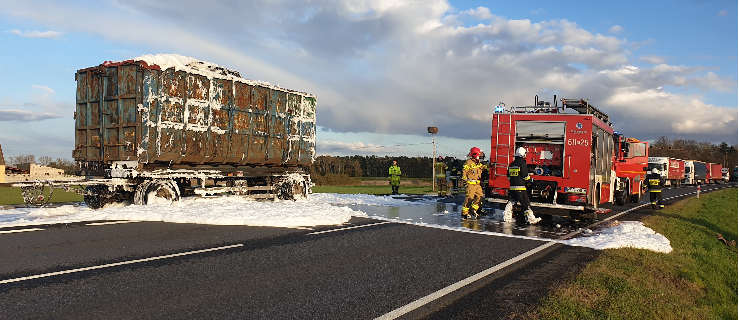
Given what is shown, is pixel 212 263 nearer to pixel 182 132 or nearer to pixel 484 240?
pixel 484 240

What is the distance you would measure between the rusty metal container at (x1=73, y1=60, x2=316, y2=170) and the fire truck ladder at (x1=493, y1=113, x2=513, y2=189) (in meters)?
7.43

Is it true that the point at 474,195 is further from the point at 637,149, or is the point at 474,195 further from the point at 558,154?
the point at 637,149

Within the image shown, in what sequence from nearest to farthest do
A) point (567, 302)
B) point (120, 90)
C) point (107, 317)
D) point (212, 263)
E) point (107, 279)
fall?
point (107, 317), point (567, 302), point (107, 279), point (212, 263), point (120, 90)

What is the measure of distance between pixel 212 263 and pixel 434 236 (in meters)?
4.40

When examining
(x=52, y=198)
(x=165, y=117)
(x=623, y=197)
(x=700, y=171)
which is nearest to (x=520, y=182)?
(x=623, y=197)

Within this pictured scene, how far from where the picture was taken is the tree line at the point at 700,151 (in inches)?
5108

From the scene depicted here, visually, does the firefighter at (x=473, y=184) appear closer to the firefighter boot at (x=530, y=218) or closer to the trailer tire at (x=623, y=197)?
the firefighter boot at (x=530, y=218)

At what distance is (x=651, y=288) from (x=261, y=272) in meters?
4.64

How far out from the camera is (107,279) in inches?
208

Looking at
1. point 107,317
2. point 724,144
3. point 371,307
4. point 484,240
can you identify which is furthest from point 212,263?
point 724,144

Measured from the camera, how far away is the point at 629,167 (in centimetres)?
1745

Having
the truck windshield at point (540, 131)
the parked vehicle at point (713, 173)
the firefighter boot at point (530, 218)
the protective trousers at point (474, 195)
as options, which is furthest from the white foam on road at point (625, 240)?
the parked vehicle at point (713, 173)

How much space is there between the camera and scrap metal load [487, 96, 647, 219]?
11719 mm

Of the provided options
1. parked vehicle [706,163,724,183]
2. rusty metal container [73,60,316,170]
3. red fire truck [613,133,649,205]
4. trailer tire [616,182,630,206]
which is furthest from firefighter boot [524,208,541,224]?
parked vehicle [706,163,724,183]
